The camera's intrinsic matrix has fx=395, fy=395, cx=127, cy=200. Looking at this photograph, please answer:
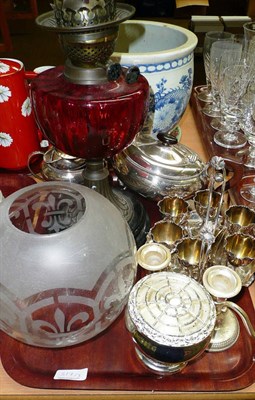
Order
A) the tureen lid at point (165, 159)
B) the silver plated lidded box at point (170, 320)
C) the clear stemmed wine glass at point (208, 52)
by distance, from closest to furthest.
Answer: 1. the silver plated lidded box at point (170, 320)
2. the tureen lid at point (165, 159)
3. the clear stemmed wine glass at point (208, 52)

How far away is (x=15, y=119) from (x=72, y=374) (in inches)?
15.3

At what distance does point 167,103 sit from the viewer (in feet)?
2.09

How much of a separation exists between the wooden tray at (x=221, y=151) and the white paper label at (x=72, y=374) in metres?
0.36

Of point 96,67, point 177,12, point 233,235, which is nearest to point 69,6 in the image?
point 96,67

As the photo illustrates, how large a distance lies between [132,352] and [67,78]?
1.05 ft

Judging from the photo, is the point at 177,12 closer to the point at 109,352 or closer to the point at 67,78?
the point at 67,78

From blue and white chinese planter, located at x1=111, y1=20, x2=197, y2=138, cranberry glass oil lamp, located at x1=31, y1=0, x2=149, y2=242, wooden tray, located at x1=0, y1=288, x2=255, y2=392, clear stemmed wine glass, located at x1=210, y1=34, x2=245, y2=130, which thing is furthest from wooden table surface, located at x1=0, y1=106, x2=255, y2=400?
clear stemmed wine glass, located at x1=210, y1=34, x2=245, y2=130

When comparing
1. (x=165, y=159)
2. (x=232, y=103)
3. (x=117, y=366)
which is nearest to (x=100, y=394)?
(x=117, y=366)

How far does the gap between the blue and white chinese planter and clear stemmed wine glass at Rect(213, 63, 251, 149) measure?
0.33 feet

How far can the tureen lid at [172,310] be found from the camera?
0.38 meters

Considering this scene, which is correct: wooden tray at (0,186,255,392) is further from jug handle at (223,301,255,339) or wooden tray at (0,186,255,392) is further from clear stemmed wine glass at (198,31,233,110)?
clear stemmed wine glass at (198,31,233,110)

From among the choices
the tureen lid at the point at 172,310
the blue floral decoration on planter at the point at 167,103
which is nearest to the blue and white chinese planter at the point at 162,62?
the blue floral decoration on planter at the point at 167,103

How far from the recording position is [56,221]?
0.40m

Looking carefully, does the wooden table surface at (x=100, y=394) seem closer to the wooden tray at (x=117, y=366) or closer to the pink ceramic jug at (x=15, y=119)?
the wooden tray at (x=117, y=366)
